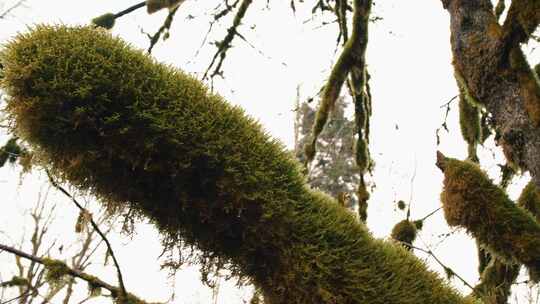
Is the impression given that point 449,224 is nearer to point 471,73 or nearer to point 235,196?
point 471,73

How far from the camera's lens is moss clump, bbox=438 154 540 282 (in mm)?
1971

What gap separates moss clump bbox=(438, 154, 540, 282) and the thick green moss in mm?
380

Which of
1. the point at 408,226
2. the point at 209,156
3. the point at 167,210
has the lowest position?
the point at 167,210

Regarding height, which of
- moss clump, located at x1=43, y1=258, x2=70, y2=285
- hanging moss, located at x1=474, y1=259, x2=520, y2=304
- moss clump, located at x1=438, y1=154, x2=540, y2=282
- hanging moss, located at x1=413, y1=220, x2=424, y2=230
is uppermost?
hanging moss, located at x1=413, y1=220, x2=424, y2=230

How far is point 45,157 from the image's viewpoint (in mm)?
1772

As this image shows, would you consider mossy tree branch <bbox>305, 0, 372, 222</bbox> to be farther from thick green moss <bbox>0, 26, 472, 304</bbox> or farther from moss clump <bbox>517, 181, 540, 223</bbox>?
thick green moss <bbox>0, 26, 472, 304</bbox>

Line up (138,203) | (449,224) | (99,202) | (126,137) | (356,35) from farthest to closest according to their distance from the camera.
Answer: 1. (356,35)
2. (449,224)
3. (99,202)
4. (138,203)
5. (126,137)

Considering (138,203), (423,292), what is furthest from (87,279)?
(423,292)

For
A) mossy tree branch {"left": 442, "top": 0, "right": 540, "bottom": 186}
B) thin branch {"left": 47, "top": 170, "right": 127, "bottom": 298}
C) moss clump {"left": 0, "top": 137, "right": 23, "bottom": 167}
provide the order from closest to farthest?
thin branch {"left": 47, "top": 170, "right": 127, "bottom": 298}
mossy tree branch {"left": 442, "top": 0, "right": 540, "bottom": 186}
moss clump {"left": 0, "top": 137, "right": 23, "bottom": 167}

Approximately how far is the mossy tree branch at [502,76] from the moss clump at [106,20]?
6.28 ft

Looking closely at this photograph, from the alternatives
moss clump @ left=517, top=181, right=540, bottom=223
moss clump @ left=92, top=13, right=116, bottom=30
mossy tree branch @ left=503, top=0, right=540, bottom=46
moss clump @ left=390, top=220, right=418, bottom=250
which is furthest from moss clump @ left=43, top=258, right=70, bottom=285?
moss clump @ left=517, top=181, right=540, bottom=223

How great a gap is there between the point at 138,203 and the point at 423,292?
1097 mm

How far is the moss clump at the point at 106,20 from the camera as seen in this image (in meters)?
2.76

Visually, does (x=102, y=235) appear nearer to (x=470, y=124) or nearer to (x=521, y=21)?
(x=521, y=21)
